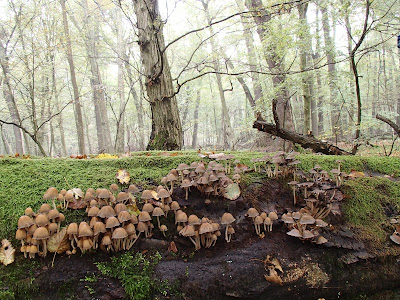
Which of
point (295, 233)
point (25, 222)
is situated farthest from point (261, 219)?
point (25, 222)

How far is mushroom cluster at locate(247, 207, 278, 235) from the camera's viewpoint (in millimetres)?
2295

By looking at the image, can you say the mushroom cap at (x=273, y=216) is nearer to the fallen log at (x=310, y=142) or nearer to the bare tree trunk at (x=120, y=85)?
the fallen log at (x=310, y=142)

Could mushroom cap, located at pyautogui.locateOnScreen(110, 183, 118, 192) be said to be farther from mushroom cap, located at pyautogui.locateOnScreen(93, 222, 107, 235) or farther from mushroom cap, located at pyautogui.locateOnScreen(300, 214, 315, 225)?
mushroom cap, located at pyautogui.locateOnScreen(300, 214, 315, 225)

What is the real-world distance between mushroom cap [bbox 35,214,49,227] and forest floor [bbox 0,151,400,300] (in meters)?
0.30

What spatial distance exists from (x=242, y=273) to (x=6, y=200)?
93.6 inches

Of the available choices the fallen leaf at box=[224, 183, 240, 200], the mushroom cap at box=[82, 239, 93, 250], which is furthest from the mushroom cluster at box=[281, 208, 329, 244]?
the mushroom cap at box=[82, 239, 93, 250]

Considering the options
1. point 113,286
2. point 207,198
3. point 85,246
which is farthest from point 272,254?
point 85,246

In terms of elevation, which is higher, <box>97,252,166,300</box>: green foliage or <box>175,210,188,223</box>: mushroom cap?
<box>175,210,188,223</box>: mushroom cap

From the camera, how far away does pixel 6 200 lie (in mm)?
2354

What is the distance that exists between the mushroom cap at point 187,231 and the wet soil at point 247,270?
20 centimetres

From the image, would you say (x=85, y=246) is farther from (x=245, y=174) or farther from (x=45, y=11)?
(x=45, y=11)

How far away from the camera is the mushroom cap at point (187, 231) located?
6.89 feet

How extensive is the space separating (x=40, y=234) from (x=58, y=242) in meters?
0.18

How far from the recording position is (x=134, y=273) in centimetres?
199
